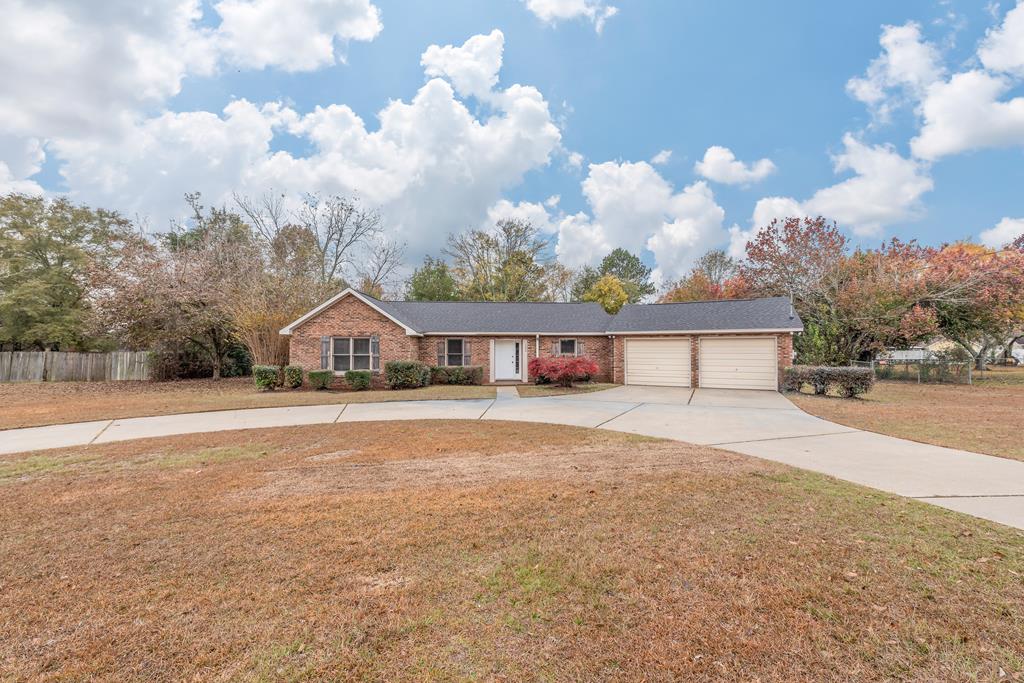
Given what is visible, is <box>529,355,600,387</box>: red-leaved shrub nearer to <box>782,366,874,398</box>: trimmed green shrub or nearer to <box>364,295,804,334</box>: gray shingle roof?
<box>364,295,804,334</box>: gray shingle roof

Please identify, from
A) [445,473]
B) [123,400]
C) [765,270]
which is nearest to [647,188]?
[765,270]

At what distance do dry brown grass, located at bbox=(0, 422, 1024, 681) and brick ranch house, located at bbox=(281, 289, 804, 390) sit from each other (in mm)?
12694

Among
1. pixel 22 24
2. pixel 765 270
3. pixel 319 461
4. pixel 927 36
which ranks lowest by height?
pixel 319 461

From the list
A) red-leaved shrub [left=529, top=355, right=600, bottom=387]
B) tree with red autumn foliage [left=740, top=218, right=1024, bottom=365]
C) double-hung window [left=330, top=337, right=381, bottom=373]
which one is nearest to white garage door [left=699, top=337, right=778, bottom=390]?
red-leaved shrub [left=529, top=355, right=600, bottom=387]

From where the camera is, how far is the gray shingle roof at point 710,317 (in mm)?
16609

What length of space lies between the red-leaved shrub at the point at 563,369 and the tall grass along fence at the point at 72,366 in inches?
743

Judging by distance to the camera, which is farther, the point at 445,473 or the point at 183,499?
the point at 445,473

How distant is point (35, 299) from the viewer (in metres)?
21.3

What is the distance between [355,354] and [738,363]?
50.8 ft

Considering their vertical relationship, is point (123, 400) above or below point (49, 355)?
below

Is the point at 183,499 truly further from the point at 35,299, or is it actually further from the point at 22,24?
the point at 35,299

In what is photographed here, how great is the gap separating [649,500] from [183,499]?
5099 mm

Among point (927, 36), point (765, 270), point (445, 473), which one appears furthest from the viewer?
point (765, 270)

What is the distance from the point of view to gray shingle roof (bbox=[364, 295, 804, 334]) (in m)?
17.2
